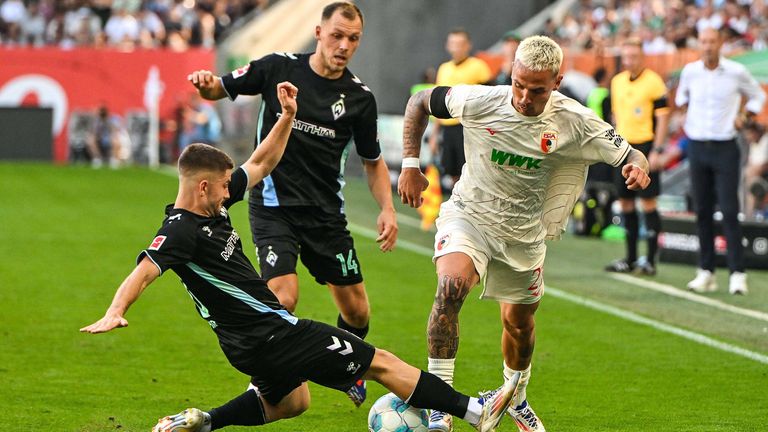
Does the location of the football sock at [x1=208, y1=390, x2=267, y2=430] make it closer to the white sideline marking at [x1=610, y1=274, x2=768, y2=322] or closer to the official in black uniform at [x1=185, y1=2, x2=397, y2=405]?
the official in black uniform at [x1=185, y1=2, x2=397, y2=405]

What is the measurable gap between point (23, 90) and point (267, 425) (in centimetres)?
2615

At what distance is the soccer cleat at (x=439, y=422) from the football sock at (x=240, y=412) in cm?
85

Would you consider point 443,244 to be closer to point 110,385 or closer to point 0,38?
point 110,385

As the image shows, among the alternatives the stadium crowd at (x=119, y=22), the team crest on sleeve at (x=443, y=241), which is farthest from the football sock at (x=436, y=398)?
the stadium crowd at (x=119, y=22)

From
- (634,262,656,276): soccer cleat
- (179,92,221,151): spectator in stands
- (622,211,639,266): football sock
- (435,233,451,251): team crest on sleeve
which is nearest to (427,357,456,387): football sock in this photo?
(435,233,451,251): team crest on sleeve

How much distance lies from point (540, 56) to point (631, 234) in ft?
27.4

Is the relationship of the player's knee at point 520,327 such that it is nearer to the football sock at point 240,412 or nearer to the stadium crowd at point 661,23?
the football sock at point 240,412

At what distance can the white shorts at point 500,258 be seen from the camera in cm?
666

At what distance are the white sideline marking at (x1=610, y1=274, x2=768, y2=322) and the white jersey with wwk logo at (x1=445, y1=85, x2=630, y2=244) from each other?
4.87 metres

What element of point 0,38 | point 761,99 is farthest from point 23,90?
point 761,99

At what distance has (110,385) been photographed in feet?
26.0

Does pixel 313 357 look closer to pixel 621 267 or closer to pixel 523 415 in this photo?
pixel 523 415

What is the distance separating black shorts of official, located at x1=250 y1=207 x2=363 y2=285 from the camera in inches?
296

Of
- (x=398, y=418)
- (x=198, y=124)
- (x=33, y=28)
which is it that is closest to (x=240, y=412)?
(x=398, y=418)
